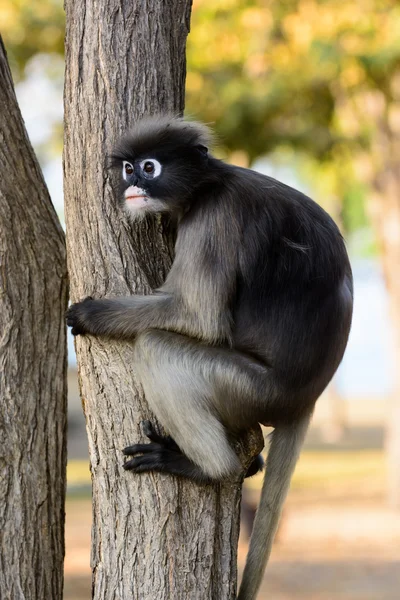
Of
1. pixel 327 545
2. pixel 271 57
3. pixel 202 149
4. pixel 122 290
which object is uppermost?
pixel 271 57

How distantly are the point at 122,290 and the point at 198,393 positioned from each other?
0.52 metres

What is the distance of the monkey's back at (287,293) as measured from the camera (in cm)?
358

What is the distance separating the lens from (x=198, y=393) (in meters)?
3.50

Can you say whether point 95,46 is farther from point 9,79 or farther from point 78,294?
point 78,294

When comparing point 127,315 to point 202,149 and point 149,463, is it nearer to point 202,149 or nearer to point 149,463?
point 149,463

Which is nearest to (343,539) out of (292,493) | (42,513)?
(292,493)

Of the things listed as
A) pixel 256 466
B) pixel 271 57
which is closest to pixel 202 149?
pixel 256 466

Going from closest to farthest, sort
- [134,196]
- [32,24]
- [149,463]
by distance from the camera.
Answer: [149,463]
[134,196]
[32,24]

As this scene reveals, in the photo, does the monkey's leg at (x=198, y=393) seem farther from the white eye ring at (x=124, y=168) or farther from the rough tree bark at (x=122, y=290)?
the white eye ring at (x=124, y=168)

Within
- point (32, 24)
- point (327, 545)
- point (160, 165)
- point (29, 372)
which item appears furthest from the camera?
point (32, 24)

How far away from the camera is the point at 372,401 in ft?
128

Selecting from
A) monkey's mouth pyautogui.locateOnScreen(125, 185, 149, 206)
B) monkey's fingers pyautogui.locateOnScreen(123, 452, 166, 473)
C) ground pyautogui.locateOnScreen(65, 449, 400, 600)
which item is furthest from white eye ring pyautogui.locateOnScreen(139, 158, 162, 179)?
ground pyautogui.locateOnScreen(65, 449, 400, 600)

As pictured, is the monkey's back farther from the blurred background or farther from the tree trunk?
the blurred background

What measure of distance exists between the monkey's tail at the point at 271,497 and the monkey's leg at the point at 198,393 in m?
0.29
